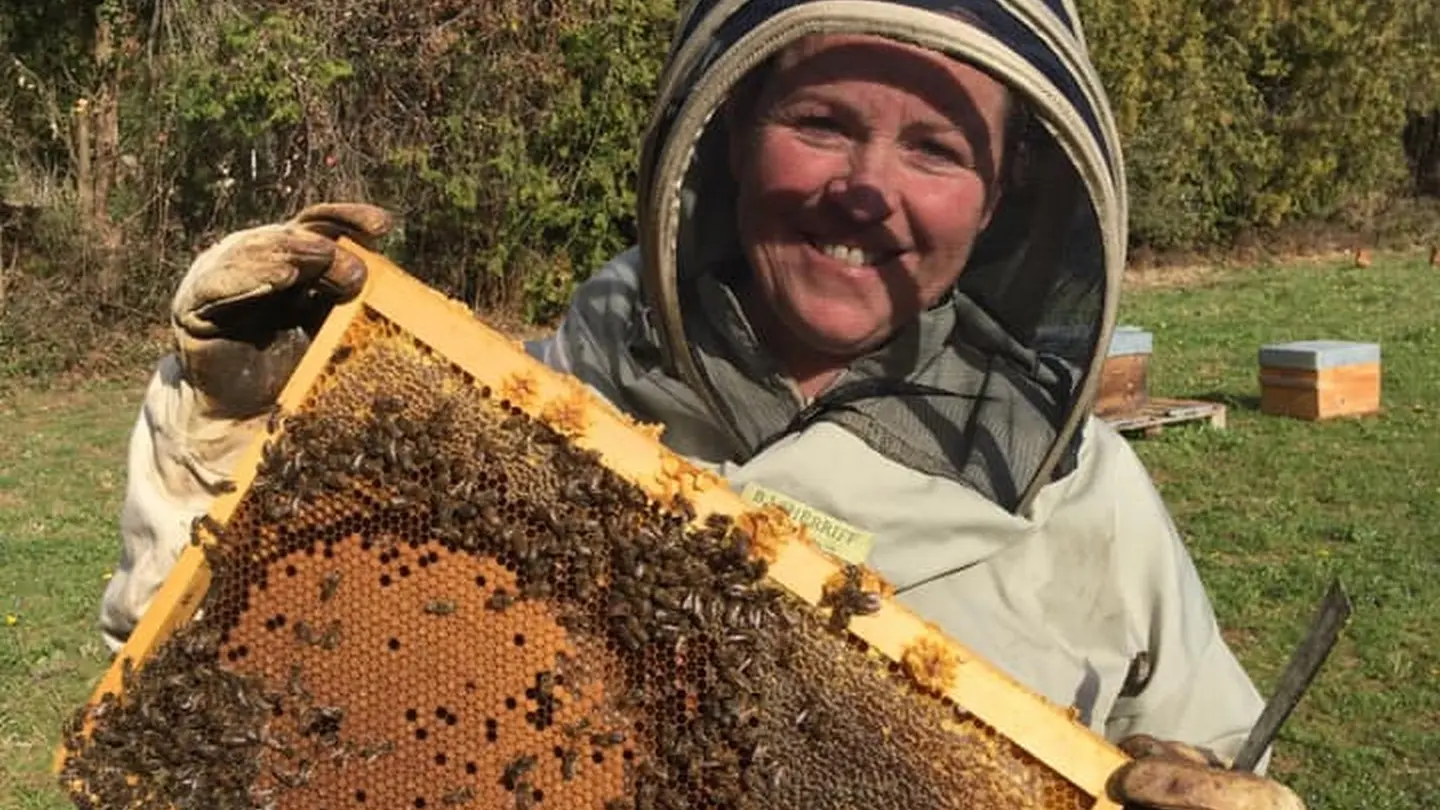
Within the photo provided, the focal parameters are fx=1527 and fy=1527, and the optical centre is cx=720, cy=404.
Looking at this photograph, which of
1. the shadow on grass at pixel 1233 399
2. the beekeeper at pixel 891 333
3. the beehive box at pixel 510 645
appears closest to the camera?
the beehive box at pixel 510 645

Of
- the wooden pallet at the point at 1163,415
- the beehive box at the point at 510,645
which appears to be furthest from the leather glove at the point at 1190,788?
the wooden pallet at the point at 1163,415

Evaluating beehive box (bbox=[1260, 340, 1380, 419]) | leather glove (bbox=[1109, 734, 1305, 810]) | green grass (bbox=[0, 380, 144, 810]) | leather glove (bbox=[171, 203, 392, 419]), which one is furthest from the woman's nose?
beehive box (bbox=[1260, 340, 1380, 419])

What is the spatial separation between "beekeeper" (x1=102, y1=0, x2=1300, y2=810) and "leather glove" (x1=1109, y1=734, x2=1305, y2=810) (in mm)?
438

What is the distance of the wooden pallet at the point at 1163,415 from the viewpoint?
35.0ft

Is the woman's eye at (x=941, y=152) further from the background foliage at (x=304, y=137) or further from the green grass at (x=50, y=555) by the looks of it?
the background foliage at (x=304, y=137)

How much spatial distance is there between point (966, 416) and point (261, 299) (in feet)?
3.42

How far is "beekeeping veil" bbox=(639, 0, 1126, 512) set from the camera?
220 centimetres

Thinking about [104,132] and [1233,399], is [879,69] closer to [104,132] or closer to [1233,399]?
[1233,399]

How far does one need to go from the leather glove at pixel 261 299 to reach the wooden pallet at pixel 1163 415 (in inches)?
351

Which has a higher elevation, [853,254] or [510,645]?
[853,254]

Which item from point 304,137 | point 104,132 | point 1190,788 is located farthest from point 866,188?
point 104,132

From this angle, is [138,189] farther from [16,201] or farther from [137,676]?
[137,676]

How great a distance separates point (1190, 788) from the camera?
170 cm

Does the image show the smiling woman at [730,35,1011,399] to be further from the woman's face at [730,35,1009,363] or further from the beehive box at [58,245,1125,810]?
the beehive box at [58,245,1125,810]
